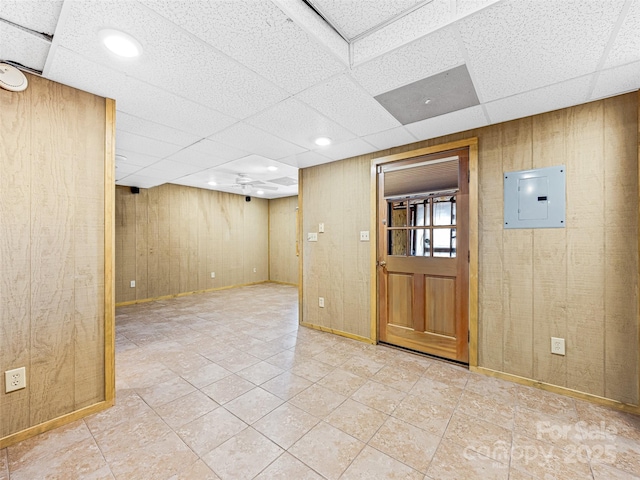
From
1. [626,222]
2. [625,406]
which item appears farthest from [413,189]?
[625,406]

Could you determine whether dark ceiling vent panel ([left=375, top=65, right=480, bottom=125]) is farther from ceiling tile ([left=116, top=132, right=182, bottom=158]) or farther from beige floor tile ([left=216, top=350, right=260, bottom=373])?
beige floor tile ([left=216, top=350, right=260, bottom=373])

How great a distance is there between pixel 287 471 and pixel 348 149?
288 centimetres

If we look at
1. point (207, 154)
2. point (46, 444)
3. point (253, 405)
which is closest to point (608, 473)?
point (253, 405)

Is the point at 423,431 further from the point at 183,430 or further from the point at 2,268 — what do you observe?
the point at 2,268

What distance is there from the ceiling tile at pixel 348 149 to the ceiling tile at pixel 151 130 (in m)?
Result: 1.42

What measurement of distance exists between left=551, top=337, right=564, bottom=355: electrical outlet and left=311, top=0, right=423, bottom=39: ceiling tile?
8.47 feet

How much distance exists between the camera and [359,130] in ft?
→ 8.71

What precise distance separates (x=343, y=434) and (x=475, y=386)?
129cm

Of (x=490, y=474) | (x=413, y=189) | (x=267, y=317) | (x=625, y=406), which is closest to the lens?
(x=490, y=474)

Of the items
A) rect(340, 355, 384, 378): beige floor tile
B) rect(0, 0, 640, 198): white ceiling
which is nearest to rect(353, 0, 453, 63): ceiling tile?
rect(0, 0, 640, 198): white ceiling

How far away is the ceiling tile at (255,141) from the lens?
268cm

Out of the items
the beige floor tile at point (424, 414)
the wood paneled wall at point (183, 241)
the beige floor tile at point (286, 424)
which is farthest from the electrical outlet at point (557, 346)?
the wood paneled wall at point (183, 241)

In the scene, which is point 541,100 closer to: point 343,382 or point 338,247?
point 338,247

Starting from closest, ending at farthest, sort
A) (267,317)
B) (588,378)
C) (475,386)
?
1. (588,378)
2. (475,386)
3. (267,317)
